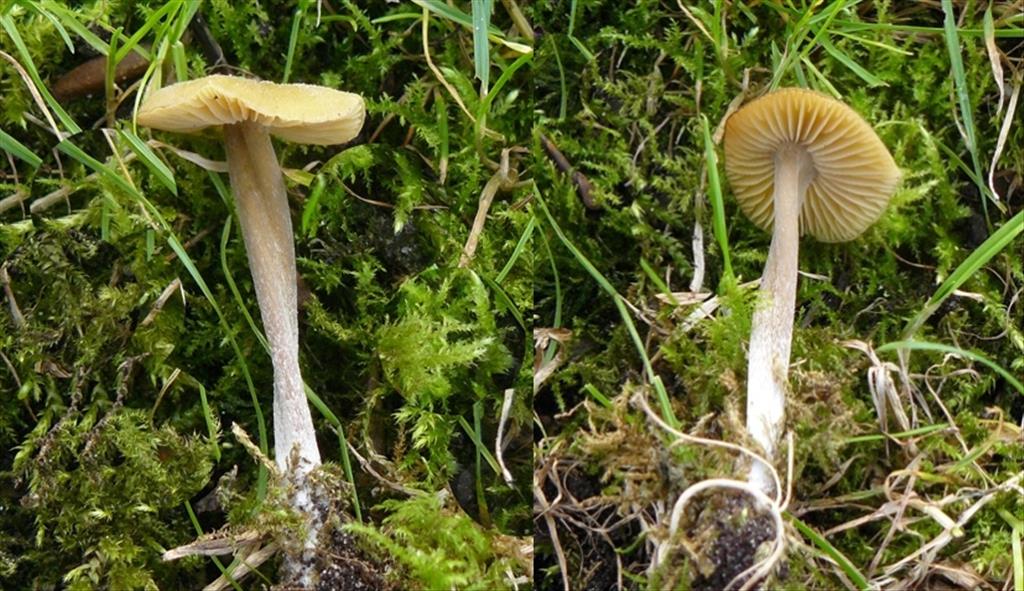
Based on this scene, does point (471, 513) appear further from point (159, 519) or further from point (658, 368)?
point (159, 519)

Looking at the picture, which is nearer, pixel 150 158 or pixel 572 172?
pixel 150 158

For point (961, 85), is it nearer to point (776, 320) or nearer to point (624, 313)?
point (776, 320)

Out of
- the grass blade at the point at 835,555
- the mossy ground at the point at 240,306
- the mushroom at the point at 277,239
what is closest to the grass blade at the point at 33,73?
the mossy ground at the point at 240,306

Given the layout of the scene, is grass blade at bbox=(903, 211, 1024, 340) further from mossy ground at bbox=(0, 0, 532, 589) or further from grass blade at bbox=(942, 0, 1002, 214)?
mossy ground at bbox=(0, 0, 532, 589)

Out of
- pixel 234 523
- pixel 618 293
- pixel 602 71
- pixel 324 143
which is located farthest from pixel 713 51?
pixel 234 523

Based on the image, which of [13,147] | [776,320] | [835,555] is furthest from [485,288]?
[13,147]

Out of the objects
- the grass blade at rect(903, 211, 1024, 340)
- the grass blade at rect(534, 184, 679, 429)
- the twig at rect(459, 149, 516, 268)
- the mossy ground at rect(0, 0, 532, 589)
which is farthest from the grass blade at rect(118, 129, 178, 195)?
the grass blade at rect(903, 211, 1024, 340)
